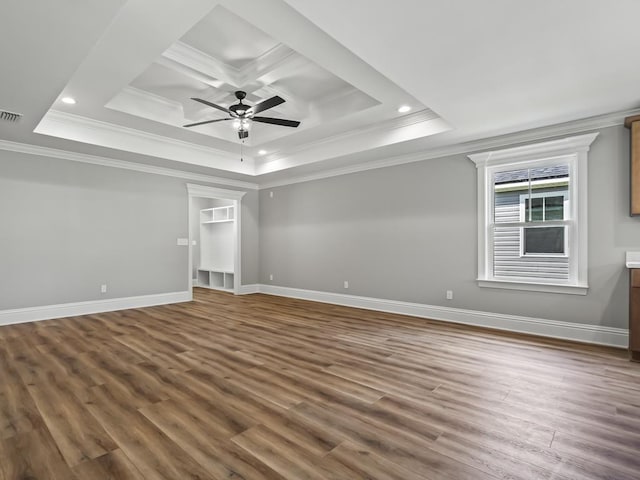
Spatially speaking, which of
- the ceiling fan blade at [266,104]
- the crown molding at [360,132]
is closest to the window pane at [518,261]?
the crown molding at [360,132]

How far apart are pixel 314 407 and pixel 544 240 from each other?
3.75 m

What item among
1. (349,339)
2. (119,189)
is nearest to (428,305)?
(349,339)

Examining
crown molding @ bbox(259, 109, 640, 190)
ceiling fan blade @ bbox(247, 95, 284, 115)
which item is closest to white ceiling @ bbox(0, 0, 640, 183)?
crown molding @ bbox(259, 109, 640, 190)

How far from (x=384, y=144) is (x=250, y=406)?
394 cm

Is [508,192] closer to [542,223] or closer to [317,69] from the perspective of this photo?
[542,223]

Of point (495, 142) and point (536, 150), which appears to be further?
point (495, 142)

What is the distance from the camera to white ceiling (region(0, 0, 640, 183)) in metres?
2.23

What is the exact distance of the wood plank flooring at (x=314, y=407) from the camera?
171 centimetres

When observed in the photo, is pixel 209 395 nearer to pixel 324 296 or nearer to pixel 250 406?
pixel 250 406

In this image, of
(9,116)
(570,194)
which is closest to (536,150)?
(570,194)

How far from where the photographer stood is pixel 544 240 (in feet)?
14.2

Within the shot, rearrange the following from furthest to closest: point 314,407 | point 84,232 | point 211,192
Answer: point 211,192 < point 84,232 < point 314,407

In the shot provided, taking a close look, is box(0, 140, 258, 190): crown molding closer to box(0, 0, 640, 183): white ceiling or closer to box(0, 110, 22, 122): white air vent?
box(0, 0, 640, 183): white ceiling

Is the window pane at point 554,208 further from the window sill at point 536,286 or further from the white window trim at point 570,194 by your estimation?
the window sill at point 536,286
